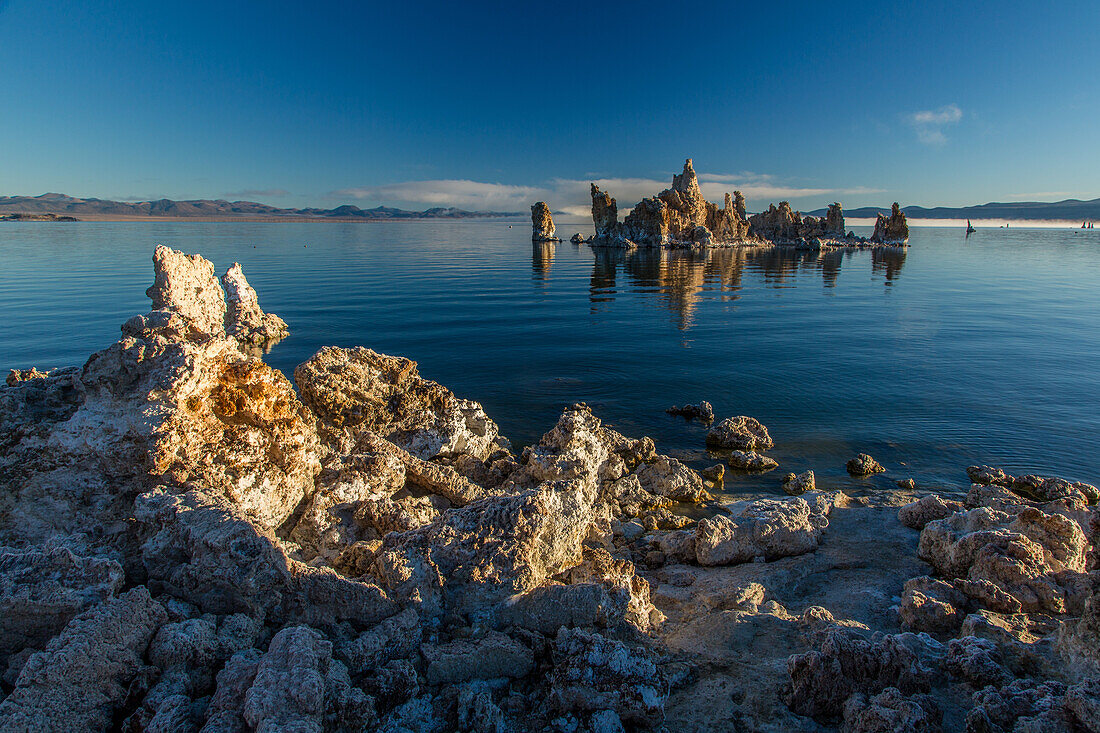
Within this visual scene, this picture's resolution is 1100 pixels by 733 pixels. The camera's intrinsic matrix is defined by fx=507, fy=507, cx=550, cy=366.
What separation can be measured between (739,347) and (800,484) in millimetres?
12615

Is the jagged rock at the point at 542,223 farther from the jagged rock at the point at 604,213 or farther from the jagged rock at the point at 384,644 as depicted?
the jagged rock at the point at 384,644

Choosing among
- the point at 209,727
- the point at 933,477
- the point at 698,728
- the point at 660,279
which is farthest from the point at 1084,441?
the point at 660,279

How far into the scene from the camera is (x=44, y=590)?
3.78 m

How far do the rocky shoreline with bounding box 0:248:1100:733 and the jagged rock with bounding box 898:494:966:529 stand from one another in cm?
3

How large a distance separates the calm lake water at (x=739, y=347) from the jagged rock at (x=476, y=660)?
6.96 metres

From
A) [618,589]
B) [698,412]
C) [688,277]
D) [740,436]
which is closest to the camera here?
[618,589]

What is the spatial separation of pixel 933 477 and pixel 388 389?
10829 mm

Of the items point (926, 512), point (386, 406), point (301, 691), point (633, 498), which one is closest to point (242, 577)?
point (301, 691)

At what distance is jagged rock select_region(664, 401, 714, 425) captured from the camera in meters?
13.4

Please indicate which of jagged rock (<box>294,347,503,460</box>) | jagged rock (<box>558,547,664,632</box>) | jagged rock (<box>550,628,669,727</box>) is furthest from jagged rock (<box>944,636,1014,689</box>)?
jagged rock (<box>294,347,503,460</box>)

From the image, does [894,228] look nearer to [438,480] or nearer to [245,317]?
[245,317]

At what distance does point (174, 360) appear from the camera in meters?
5.82

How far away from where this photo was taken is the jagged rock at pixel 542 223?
114 m

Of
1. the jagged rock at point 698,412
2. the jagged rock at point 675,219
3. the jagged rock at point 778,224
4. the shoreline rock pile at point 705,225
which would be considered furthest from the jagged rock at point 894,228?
the jagged rock at point 698,412
